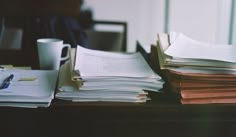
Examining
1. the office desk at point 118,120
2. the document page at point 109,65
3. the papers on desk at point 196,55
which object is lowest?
the office desk at point 118,120

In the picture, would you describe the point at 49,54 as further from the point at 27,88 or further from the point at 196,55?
the point at 196,55

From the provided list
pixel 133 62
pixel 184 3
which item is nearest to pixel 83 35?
pixel 133 62

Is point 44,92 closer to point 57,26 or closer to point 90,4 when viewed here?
point 57,26

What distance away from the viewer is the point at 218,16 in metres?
3.54

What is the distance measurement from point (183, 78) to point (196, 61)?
0.06 metres

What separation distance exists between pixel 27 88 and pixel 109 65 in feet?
0.72

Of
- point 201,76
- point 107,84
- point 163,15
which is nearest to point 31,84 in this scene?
point 107,84

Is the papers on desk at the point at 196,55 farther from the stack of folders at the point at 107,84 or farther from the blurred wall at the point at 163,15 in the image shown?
the blurred wall at the point at 163,15

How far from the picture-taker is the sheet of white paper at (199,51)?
79 cm

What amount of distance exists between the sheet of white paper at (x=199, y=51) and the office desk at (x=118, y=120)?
0.40ft

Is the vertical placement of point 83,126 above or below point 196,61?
below

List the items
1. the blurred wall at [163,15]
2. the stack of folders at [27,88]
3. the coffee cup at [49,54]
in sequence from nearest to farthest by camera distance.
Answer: the stack of folders at [27,88]
the coffee cup at [49,54]
the blurred wall at [163,15]

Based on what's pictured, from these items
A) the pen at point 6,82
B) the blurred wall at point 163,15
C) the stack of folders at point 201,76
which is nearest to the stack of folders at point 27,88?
the pen at point 6,82

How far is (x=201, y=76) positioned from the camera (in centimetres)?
74
